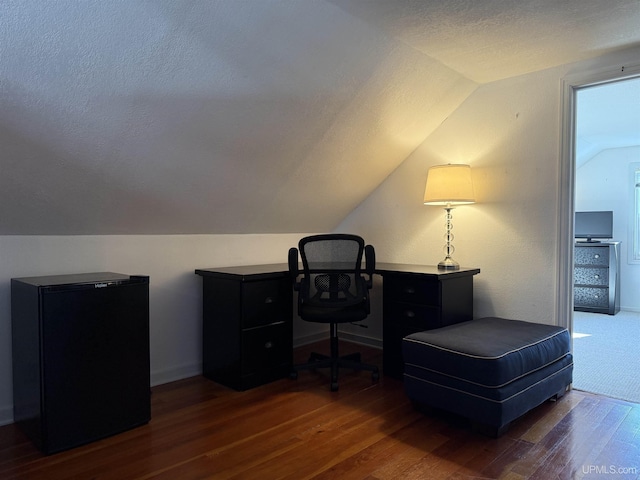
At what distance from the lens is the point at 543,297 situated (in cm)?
294

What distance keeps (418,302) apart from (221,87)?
178cm

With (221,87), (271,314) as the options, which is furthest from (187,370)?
(221,87)

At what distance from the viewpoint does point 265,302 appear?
9.59 ft

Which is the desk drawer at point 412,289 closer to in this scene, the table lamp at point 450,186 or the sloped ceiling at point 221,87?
the table lamp at point 450,186

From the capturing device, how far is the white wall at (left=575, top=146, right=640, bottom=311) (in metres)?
5.50

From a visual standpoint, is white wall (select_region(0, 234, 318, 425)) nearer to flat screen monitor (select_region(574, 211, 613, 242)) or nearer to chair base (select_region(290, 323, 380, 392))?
chair base (select_region(290, 323, 380, 392))

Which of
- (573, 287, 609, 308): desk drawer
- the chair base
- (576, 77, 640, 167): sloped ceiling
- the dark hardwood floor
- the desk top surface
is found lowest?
the dark hardwood floor

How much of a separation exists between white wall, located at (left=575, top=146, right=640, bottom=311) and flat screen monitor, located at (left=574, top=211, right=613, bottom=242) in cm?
20

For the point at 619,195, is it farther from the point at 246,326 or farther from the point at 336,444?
the point at 336,444

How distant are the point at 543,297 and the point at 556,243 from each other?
368 millimetres

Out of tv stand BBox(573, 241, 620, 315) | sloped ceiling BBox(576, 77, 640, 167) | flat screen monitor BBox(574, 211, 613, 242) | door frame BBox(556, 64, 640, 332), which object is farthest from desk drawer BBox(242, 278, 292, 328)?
flat screen monitor BBox(574, 211, 613, 242)

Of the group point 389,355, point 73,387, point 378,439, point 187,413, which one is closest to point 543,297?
point 389,355

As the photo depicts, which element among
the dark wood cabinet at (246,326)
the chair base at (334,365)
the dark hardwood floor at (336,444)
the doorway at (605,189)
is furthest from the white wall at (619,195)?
the dark wood cabinet at (246,326)

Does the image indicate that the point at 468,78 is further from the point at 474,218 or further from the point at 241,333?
the point at 241,333
